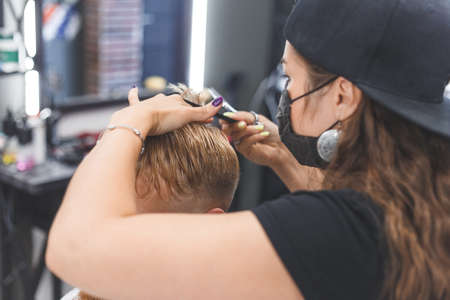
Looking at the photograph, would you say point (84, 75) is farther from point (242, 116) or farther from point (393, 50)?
point (393, 50)

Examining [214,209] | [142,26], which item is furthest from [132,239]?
[142,26]

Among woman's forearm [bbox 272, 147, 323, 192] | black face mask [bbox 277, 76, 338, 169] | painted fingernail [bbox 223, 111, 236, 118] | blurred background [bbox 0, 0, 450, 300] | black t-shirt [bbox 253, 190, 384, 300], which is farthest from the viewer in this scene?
blurred background [bbox 0, 0, 450, 300]

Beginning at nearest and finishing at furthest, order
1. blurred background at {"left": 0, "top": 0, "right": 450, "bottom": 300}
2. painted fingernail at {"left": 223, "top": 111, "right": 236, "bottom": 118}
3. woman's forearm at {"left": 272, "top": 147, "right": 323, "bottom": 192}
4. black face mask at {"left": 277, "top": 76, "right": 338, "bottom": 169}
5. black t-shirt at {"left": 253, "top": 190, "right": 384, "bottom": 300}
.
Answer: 1. black t-shirt at {"left": 253, "top": 190, "right": 384, "bottom": 300}
2. black face mask at {"left": 277, "top": 76, "right": 338, "bottom": 169}
3. painted fingernail at {"left": 223, "top": 111, "right": 236, "bottom": 118}
4. woman's forearm at {"left": 272, "top": 147, "right": 323, "bottom": 192}
5. blurred background at {"left": 0, "top": 0, "right": 450, "bottom": 300}

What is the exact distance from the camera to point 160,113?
99 cm

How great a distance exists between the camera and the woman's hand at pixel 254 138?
1199 millimetres

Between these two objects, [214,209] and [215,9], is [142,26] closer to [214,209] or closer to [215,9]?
[215,9]

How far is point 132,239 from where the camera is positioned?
81cm

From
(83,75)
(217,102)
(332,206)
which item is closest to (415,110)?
(332,206)

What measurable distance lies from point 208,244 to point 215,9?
2.73 m

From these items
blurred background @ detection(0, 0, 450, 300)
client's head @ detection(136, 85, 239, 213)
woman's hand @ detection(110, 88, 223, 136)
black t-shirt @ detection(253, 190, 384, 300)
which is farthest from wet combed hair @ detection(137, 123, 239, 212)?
black t-shirt @ detection(253, 190, 384, 300)

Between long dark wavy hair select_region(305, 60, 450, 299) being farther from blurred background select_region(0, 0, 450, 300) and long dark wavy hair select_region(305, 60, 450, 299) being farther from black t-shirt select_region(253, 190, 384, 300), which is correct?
blurred background select_region(0, 0, 450, 300)

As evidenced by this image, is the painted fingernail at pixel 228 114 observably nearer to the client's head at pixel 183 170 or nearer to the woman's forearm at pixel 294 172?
the client's head at pixel 183 170

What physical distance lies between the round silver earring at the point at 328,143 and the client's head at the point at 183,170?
27 cm

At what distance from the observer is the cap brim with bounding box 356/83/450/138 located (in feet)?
2.85
